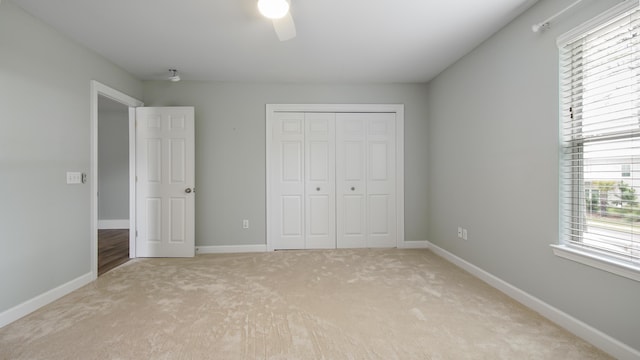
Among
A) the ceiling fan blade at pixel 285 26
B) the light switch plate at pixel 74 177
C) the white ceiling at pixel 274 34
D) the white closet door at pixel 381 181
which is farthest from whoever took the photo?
the white closet door at pixel 381 181

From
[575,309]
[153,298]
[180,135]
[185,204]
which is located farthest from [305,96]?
[575,309]

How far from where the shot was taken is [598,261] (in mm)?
1805

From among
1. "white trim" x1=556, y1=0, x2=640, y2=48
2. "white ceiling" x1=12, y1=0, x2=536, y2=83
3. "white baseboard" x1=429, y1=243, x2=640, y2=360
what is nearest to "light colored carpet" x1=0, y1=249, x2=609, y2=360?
"white baseboard" x1=429, y1=243, x2=640, y2=360

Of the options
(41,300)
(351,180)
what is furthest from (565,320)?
(41,300)

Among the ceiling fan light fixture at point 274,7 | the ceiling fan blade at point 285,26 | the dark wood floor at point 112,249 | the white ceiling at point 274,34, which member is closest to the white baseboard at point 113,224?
the dark wood floor at point 112,249

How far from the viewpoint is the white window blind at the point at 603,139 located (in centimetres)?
168

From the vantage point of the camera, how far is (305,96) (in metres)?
4.17

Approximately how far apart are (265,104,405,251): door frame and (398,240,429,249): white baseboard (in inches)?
0.6

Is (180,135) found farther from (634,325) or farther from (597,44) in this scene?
(634,325)

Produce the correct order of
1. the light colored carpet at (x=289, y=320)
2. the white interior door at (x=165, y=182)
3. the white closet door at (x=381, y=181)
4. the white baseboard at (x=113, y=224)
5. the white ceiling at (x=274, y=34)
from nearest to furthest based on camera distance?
the light colored carpet at (x=289, y=320), the white ceiling at (x=274, y=34), the white interior door at (x=165, y=182), the white closet door at (x=381, y=181), the white baseboard at (x=113, y=224)

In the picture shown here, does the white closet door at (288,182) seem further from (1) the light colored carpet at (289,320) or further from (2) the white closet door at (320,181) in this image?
(1) the light colored carpet at (289,320)

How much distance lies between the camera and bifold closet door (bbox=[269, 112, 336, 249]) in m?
4.17

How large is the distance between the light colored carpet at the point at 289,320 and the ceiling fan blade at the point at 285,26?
7.31ft

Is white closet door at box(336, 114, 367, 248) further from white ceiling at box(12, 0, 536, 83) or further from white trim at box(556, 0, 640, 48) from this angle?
white trim at box(556, 0, 640, 48)
